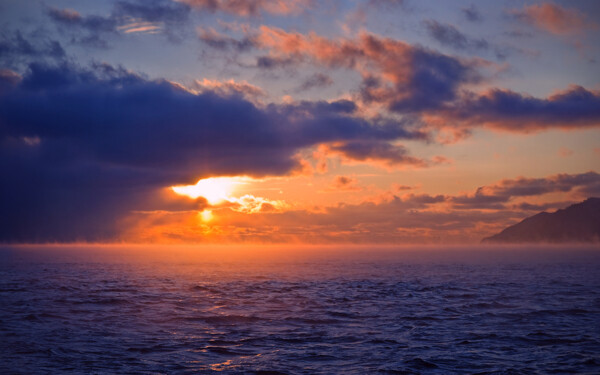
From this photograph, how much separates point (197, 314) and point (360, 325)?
13.3 metres

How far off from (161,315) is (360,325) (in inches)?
611

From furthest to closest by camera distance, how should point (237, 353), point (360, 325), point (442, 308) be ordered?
point (442, 308), point (360, 325), point (237, 353)

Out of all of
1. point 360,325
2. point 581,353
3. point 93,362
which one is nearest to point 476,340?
point 581,353

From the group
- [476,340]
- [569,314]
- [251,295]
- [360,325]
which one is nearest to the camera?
[476,340]

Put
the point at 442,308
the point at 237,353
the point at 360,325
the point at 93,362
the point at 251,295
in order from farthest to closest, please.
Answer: the point at 251,295 → the point at 442,308 → the point at 360,325 → the point at 237,353 → the point at 93,362

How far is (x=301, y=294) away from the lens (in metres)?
49.6

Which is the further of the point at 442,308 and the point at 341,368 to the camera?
the point at 442,308

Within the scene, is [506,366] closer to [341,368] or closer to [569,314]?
[341,368]

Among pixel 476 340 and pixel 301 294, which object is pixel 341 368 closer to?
pixel 476 340

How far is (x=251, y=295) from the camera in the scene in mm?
49188

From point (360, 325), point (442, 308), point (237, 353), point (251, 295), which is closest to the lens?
point (237, 353)

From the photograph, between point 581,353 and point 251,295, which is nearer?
point 581,353

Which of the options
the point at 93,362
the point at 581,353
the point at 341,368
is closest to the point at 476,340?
the point at 581,353

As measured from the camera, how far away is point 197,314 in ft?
117
